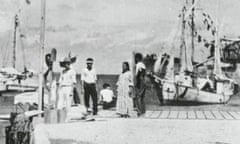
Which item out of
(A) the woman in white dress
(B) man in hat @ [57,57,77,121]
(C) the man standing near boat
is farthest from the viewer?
(C) the man standing near boat

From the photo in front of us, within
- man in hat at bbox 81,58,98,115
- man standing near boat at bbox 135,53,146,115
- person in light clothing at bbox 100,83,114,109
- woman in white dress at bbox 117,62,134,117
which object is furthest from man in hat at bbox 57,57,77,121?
person in light clothing at bbox 100,83,114,109

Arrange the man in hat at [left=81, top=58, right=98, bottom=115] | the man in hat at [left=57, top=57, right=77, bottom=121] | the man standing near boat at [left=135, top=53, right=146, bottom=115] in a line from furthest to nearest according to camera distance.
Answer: the man in hat at [left=81, top=58, right=98, bottom=115]
the man standing near boat at [left=135, top=53, right=146, bottom=115]
the man in hat at [left=57, top=57, right=77, bottom=121]

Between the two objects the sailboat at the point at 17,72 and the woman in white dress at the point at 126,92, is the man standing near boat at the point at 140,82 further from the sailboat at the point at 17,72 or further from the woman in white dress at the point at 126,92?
the sailboat at the point at 17,72

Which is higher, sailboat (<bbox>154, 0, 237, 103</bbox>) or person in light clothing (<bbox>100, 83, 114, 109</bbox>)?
sailboat (<bbox>154, 0, 237, 103</bbox>)

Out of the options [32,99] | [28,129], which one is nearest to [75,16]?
[32,99]

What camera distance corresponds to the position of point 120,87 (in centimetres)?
920

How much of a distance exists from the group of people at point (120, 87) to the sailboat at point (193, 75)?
8.53ft

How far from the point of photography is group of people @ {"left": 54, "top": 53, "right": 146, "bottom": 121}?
898cm

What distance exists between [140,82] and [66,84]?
4.99 feet

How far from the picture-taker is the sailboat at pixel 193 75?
1214 centimetres

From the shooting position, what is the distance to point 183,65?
14.5 metres

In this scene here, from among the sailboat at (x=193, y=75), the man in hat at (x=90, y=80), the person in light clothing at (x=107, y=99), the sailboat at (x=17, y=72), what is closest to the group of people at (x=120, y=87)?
the man in hat at (x=90, y=80)

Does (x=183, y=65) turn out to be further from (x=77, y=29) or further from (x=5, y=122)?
(x=5, y=122)

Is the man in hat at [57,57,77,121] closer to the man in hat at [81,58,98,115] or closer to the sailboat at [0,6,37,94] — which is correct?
the man in hat at [81,58,98,115]
